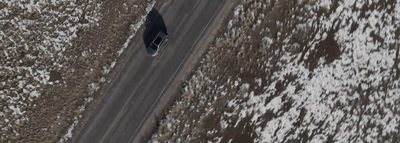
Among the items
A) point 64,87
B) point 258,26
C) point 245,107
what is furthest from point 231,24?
point 64,87

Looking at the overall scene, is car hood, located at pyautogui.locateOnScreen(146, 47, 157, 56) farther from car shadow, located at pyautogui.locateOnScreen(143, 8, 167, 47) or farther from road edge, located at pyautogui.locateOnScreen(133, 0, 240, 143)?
Answer: road edge, located at pyautogui.locateOnScreen(133, 0, 240, 143)

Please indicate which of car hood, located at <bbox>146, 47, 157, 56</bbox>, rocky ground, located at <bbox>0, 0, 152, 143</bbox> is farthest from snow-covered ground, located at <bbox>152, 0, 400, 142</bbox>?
rocky ground, located at <bbox>0, 0, 152, 143</bbox>

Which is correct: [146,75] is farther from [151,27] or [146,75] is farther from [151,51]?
[151,27]

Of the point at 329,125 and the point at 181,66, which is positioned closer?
the point at 181,66

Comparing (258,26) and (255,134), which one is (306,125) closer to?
(255,134)

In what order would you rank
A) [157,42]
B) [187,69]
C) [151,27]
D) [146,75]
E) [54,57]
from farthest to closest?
1. [187,69]
2. [146,75]
3. [151,27]
4. [157,42]
5. [54,57]

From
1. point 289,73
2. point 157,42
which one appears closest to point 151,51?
point 157,42
